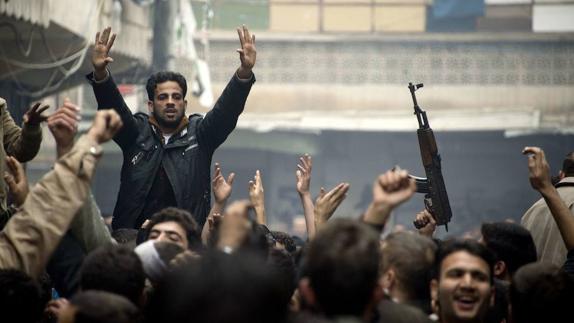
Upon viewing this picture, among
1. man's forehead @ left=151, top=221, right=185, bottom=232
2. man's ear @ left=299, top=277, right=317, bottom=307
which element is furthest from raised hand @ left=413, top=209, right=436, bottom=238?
man's ear @ left=299, top=277, right=317, bottom=307

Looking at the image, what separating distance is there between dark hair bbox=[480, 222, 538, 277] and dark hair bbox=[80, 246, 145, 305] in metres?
1.99

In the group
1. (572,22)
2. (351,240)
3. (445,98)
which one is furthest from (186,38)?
(351,240)

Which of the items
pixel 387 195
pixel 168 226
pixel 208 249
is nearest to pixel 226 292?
pixel 208 249

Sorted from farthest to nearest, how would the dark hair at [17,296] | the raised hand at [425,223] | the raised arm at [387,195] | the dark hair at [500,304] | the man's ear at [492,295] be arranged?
the raised hand at [425,223] → the dark hair at [500,304] → the man's ear at [492,295] → the dark hair at [17,296] → the raised arm at [387,195]

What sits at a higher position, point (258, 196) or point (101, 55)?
point (101, 55)

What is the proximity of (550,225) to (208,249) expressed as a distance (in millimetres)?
3674

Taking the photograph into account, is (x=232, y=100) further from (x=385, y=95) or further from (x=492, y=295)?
(x=385, y=95)

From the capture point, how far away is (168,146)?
22.5 ft

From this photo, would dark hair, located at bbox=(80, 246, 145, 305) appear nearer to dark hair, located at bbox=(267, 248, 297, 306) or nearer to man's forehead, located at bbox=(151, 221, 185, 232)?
dark hair, located at bbox=(267, 248, 297, 306)

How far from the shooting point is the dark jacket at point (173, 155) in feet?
22.4

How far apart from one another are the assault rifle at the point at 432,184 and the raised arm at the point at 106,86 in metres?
1.77

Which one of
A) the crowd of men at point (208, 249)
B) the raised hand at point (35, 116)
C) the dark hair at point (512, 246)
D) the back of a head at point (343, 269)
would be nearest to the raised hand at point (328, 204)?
the crowd of men at point (208, 249)

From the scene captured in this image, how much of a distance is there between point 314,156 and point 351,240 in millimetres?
16576

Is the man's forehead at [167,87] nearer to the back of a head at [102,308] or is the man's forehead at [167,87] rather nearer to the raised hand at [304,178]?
the raised hand at [304,178]
